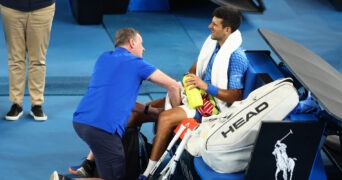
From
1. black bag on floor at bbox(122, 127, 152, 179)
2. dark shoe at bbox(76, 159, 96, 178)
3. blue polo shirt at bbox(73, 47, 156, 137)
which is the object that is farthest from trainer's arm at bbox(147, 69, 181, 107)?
dark shoe at bbox(76, 159, 96, 178)

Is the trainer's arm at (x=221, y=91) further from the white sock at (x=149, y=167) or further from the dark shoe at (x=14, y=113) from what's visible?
the dark shoe at (x=14, y=113)

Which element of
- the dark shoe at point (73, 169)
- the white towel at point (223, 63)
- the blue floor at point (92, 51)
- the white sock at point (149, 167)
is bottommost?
the blue floor at point (92, 51)

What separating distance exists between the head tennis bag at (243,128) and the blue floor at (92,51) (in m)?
1.54

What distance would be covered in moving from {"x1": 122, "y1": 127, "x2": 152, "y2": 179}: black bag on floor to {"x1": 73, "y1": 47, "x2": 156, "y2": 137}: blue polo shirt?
32 centimetres

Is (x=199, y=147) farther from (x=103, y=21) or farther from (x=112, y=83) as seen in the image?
(x=103, y=21)

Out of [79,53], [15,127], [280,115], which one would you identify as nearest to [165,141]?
[280,115]

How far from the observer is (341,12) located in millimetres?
10484

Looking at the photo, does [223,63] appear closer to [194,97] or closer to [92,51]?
[194,97]

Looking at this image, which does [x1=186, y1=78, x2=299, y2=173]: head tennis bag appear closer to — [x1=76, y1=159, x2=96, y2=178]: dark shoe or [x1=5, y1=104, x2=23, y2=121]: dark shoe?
[x1=76, y1=159, x2=96, y2=178]: dark shoe

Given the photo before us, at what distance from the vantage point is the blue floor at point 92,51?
6.10 meters

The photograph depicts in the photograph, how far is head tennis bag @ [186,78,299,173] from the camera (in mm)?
4789

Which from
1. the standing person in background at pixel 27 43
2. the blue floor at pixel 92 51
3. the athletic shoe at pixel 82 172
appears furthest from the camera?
the standing person in background at pixel 27 43

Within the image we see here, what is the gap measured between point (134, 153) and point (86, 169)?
433mm

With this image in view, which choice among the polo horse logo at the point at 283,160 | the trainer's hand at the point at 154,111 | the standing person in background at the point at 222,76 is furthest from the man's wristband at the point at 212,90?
the polo horse logo at the point at 283,160
